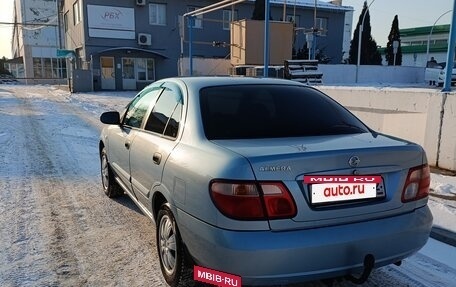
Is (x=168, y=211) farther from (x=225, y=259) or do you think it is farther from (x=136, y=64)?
(x=136, y=64)

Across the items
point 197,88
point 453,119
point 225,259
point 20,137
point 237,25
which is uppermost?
point 237,25

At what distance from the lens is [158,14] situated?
2952cm

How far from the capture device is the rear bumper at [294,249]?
2.25 m

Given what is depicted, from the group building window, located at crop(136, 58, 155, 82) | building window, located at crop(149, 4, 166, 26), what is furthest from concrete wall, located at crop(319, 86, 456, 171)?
building window, located at crop(149, 4, 166, 26)

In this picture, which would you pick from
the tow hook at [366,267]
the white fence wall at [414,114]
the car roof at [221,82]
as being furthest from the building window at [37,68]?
the tow hook at [366,267]

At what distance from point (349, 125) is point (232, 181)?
4.58ft

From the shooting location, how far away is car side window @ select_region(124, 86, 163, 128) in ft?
13.0

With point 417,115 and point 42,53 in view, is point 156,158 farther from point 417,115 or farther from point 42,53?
point 42,53

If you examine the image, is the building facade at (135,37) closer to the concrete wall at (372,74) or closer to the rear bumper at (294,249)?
the concrete wall at (372,74)

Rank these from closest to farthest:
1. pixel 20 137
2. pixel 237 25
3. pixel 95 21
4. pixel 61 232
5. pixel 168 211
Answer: pixel 168 211 → pixel 61 232 → pixel 20 137 → pixel 237 25 → pixel 95 21

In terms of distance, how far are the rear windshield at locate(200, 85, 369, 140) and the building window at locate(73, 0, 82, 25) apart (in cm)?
2820

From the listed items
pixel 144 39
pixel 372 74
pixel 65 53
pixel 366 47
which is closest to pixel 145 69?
pixel 144 39

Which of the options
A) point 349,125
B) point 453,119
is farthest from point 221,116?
point 453,119

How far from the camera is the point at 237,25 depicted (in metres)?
17.2
